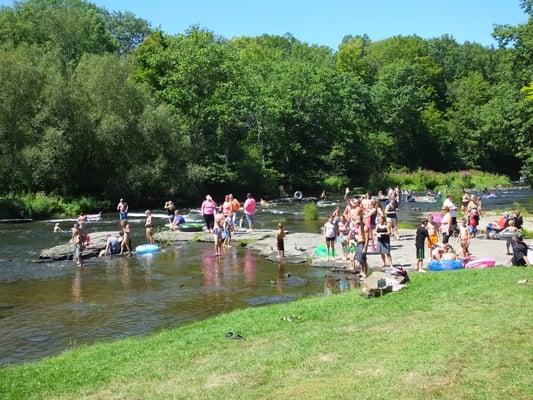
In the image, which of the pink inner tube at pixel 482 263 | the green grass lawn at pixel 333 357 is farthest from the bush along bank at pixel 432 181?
the green grass lawn at pixel 333 357

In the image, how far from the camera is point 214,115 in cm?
6372

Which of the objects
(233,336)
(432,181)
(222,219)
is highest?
(432,181)

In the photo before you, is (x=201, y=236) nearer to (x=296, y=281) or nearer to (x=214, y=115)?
(x=296, y=281)

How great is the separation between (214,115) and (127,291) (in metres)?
45.7

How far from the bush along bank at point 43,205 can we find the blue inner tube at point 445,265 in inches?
1324

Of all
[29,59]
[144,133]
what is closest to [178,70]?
[144,133]

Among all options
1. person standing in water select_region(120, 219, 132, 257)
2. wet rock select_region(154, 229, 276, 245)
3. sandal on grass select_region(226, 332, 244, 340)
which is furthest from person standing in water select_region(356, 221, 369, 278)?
person standing in water select_region(120, 219, 132, 257)

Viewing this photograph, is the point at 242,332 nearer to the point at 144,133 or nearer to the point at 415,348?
the point at 415,348

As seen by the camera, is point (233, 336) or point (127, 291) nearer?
point (233, 336)

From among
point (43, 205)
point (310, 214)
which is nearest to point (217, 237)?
point (310, 214)

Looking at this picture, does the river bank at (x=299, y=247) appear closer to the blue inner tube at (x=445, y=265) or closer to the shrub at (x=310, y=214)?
the blue inner tube at (x=445, y=265)

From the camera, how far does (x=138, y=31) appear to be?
373ft

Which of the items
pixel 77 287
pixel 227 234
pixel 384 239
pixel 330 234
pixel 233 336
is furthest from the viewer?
pixel 227 234

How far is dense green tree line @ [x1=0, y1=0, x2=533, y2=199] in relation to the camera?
48.9m
